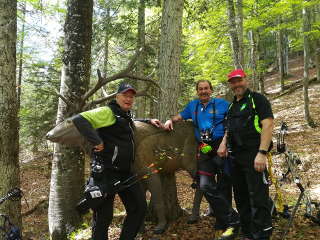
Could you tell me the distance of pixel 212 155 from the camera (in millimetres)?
5324

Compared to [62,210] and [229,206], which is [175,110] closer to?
[229,206]

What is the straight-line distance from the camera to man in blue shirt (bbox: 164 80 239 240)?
4972 millimetres

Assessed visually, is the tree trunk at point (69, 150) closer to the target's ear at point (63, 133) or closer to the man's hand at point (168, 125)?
the target's ear at point (63, 133)

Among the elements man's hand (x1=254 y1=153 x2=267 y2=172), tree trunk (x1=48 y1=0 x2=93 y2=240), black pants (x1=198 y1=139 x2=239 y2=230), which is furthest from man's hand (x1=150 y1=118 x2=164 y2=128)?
man's hand (x1=254 y1=153 x2=267 y2=172)

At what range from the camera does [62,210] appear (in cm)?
663

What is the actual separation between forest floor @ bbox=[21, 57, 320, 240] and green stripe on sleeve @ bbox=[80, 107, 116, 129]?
241cm

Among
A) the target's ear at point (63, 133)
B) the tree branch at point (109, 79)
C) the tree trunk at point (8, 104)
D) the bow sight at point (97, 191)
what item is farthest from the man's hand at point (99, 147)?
the tree trunk at point (8, 104)

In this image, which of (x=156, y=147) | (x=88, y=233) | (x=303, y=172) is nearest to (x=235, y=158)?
(x=156, y=147)

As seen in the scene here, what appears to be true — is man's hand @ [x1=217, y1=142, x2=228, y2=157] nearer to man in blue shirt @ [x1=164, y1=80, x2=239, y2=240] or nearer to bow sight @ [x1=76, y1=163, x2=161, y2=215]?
man in blue shirt @ [x1=164, y1=80, x2=239, y2=240]

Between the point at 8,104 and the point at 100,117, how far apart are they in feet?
8.38

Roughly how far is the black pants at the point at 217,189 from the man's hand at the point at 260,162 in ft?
2.66

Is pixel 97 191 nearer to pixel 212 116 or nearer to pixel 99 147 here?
pixel 99 147

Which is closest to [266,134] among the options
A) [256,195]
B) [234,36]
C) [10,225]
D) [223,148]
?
[223,148]

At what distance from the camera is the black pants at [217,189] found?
16.3 feet
